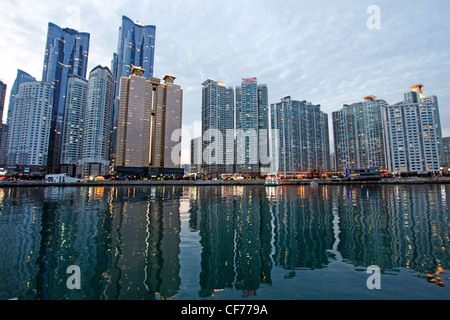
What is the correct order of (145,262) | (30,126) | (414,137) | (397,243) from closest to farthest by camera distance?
(145,262) < (397,243) < (30,126) < (414,137)

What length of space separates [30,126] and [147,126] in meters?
101

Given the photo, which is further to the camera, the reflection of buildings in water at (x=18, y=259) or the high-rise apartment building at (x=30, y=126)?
the high-rise apartment building at (x=30, y=126)

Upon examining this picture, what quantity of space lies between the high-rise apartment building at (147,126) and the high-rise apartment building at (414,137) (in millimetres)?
198819

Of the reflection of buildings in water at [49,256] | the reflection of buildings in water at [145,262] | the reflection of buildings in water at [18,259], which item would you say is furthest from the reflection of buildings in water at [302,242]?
the reflection of buildings in water at [18,259]

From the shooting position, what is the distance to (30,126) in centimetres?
18088

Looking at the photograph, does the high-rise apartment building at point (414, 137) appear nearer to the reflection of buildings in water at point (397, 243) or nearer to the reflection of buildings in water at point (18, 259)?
the reflection of buildings in water at point (397, 243)

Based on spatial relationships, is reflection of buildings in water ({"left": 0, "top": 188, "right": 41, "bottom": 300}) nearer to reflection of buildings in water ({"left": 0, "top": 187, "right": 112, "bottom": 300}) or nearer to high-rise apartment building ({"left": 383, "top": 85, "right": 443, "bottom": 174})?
reflection of buildings in water ({"left": 0, "top": 187, "right": 112, "bottom": 300})

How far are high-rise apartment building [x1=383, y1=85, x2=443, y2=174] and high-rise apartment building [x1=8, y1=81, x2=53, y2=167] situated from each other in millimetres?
311749

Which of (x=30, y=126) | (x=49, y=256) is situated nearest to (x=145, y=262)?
(x=49, y=256)


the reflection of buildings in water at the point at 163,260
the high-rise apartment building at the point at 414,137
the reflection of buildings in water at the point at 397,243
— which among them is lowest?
the reflection of buildings in water at the point at 163,260

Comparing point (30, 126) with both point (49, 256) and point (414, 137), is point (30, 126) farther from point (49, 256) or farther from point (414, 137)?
point (414, 137)

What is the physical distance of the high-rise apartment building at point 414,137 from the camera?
17750 centimetres

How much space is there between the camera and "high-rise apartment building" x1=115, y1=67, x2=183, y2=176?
175 m
